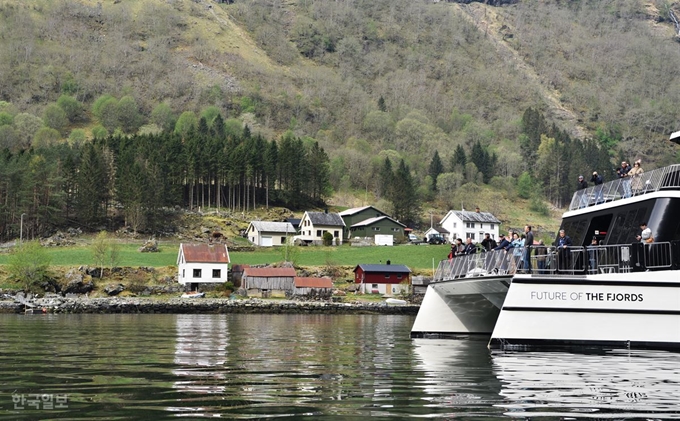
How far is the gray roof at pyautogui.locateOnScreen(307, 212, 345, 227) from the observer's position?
11461 cm

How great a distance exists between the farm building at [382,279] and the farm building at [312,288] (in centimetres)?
464

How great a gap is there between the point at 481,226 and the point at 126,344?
109 metres

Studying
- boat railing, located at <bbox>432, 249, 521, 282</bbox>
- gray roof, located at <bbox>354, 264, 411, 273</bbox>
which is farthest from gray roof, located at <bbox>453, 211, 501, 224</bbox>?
boat railing, located at <bbox>432, 249, 521, 282</bbox>

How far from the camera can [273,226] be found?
11069cm

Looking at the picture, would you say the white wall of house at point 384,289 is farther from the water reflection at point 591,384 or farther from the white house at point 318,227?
the water reflection at point 591,384

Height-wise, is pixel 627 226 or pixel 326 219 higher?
pixel 326 219

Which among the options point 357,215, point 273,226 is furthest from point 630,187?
point 357,215

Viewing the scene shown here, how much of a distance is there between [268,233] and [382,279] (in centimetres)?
2822

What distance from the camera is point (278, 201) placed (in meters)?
131

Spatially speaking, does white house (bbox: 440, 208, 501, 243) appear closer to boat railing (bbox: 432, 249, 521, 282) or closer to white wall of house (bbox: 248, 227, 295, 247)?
white wall of house (bbox: 248, 227, 295, 247)

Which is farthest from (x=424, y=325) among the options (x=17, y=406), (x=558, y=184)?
(x=558, y=184)

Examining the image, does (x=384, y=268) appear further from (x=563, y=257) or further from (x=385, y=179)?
(x=385, y=179)

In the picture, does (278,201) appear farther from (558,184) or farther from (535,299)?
(535,299)

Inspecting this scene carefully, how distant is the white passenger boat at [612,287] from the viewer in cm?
2111
